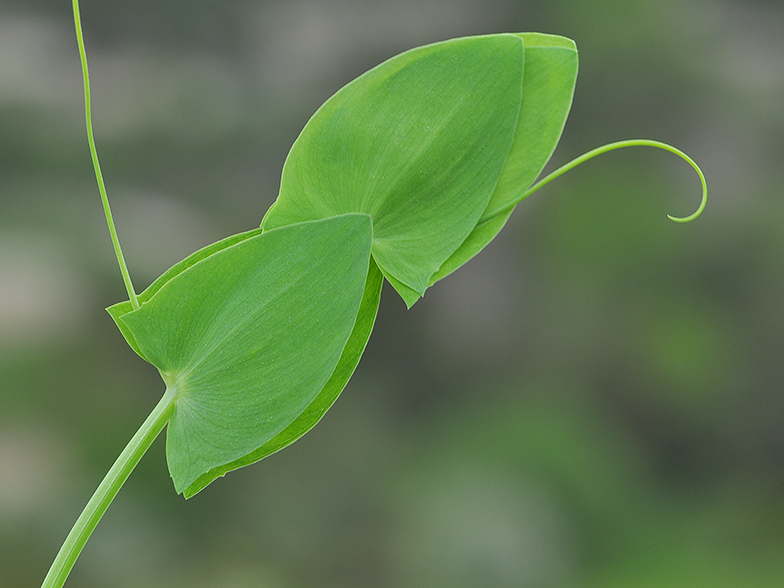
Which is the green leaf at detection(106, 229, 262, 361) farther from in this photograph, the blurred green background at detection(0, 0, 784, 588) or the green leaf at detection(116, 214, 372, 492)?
the blurred green background at detection(0, 0, 784, 588)

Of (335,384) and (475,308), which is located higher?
(335,384)

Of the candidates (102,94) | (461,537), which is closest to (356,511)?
(461,537)

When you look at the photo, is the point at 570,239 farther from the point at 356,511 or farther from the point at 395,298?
the point at 356,511

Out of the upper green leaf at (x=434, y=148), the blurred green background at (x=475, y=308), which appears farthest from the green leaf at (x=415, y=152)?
the blurred green background at (x=475, y=308)

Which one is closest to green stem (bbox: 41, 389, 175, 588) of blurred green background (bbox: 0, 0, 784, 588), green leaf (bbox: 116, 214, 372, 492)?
green leaf (bbox: 116, 214, 372, 492)

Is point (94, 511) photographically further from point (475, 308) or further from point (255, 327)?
point (475, 308)

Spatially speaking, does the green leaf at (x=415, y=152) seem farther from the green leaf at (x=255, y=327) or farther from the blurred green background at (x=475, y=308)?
the blurred green background at (x=475, y=308)

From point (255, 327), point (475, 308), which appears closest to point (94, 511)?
point (255, 327)
